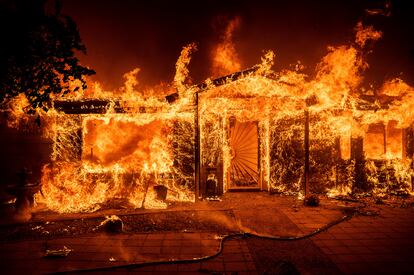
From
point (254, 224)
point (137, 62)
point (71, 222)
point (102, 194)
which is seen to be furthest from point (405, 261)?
point (137, 62)

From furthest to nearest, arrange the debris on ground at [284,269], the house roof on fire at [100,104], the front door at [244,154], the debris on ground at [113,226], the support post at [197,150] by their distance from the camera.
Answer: the front door at [244,154] → the house roof on fire at [100,104] → the support post at [197,150] → the debris on ground at [113,226] → the debris on ground at [284,269]

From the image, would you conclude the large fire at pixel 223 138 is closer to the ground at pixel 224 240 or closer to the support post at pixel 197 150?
the support post at pixel 197 150

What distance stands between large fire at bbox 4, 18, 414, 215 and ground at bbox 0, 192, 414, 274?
6.35 ft

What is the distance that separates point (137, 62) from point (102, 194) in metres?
12.6

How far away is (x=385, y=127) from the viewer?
511 inches

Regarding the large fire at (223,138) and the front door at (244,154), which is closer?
the large fire at (223,138)

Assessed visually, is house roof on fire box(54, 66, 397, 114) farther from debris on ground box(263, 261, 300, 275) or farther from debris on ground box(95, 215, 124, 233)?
debris on ground box(263, 261, 300, 275)

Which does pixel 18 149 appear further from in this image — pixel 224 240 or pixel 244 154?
pixel 224 240

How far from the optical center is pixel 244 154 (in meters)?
13.6

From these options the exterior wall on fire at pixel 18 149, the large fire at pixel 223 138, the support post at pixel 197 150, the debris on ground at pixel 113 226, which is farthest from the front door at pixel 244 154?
the exterior wall on fire at pixel 18 149

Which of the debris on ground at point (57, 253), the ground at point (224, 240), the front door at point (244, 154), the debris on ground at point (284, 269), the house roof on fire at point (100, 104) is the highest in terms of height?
the house roof on fire at point (100, 104)

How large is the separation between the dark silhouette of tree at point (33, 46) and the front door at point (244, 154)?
28.2 feet

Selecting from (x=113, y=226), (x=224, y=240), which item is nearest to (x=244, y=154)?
(x=224, y=240)

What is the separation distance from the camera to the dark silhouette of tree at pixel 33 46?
5027 millimetres
